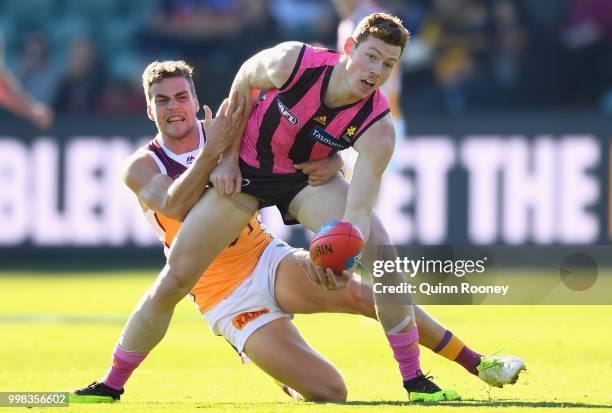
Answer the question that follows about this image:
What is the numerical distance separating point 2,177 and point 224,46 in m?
3.89

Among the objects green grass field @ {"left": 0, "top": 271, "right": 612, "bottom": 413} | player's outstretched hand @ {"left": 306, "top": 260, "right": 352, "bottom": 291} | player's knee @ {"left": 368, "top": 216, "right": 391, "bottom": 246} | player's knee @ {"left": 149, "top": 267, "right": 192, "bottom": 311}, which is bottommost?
green grass field @ {"left": 0, "top": 271, "right": 612, "bottom": 413}

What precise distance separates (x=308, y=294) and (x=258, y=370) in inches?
60.2

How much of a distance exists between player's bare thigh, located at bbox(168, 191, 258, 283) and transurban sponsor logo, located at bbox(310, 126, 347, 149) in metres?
0.51

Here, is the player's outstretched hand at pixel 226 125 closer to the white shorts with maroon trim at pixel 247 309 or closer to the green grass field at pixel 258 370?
the white shorts with maroon trim at pixel 247 309

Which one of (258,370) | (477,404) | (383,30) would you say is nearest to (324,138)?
(383,30)

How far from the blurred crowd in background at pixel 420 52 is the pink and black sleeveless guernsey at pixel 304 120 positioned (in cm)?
944

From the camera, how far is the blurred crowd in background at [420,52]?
16547 mm

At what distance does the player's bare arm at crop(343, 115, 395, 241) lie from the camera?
20.3ft

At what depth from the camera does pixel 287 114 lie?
6.52m

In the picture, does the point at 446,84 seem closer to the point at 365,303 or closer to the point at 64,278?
the point at 64,278

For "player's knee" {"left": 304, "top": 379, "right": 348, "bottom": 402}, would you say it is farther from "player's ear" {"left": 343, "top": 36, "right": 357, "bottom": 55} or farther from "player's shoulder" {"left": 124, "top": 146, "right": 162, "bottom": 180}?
"player's ear" {"left": 343, "top": 36, "right": 357, "bottom": 55}

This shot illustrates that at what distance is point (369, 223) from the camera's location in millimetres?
6242

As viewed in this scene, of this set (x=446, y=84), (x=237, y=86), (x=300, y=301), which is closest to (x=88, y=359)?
(x=300, y=301)

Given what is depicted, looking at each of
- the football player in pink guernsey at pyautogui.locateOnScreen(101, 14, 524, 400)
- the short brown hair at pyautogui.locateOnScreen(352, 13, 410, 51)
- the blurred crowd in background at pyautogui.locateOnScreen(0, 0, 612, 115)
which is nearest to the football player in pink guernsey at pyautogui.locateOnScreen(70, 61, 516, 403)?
the football player in pink guernsey at pyautogui.locateOnScreen(101, 14, 524, 400)
